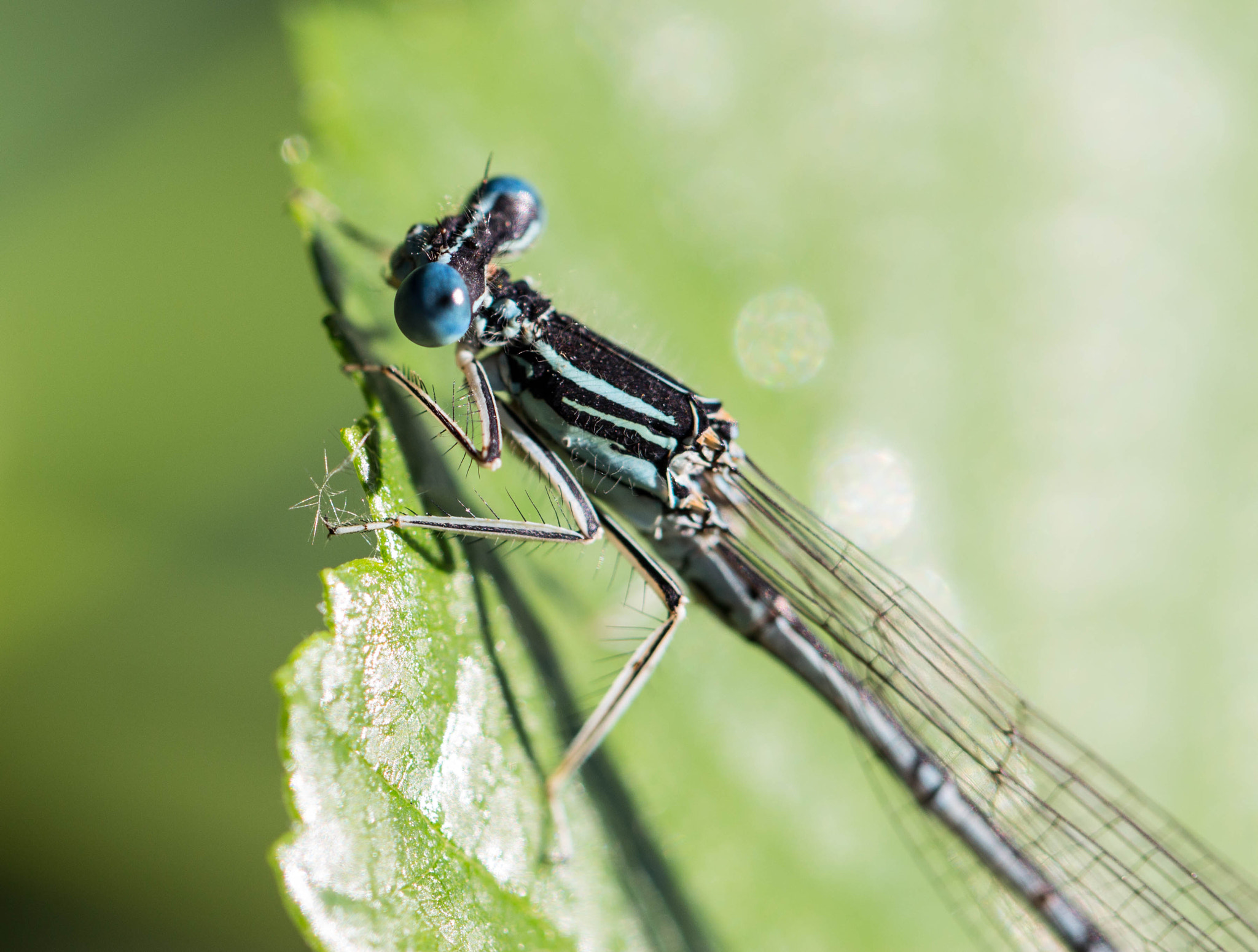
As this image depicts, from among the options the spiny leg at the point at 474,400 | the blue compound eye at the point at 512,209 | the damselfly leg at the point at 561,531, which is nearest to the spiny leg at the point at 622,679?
the damselfly leg at the point at 561,531

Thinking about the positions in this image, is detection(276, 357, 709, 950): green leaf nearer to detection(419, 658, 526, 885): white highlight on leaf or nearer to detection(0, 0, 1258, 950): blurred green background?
detection(419, 658, 526, 885): white highlight on leaf

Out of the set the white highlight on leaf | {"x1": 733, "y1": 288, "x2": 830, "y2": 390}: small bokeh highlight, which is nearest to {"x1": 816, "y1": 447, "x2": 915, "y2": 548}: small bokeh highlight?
{"x1": 733, "y1": 288, "x2": 830, "y2": 390}: small bokeh highlight

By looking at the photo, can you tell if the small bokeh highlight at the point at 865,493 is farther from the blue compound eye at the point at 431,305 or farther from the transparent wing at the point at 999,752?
the blue compound eye at the point at 431,305

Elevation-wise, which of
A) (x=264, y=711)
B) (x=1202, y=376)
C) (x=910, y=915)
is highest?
(x=1202, y=376)

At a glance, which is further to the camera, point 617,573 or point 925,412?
point 925,412

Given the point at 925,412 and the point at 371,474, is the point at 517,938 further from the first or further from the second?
the point at 925,412

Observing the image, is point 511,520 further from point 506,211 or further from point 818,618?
point 818,618

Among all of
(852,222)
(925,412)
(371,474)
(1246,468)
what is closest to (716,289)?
(852,222)
